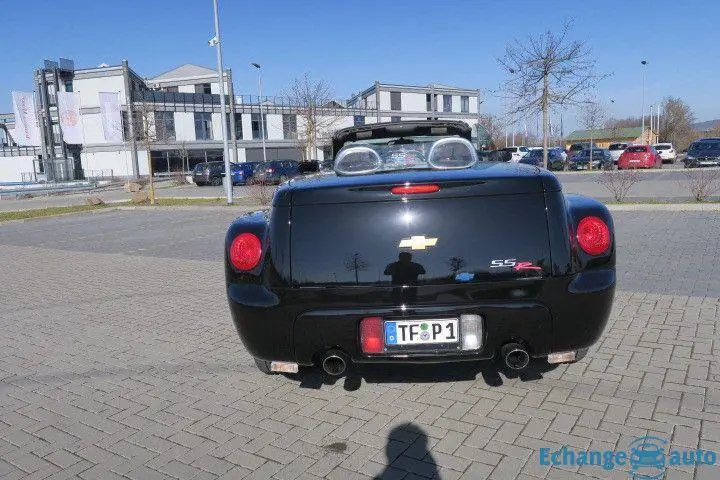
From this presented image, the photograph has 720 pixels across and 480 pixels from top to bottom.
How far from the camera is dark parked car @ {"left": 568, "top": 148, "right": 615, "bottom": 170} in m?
33.8

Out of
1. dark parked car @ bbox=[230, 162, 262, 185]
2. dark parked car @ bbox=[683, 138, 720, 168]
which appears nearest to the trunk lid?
dark parked car @ bbox=[683, 138, 720, 168]

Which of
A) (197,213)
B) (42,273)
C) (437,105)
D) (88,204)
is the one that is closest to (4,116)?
(437,105)

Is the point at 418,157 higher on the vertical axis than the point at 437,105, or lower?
lower

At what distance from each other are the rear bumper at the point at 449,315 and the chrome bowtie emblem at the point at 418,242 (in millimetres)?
231

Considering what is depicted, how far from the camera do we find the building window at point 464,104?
74.1 meters

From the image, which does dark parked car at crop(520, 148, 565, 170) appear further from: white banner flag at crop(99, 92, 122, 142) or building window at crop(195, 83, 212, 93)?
building window at crop(195, 83, 212, 93)

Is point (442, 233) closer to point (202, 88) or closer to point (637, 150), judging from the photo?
point (637, 150)

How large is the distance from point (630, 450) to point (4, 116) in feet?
285

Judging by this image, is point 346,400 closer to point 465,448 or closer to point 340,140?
point 465,448

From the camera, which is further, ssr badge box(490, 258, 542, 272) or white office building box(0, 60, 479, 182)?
white office building box(0, 60, 479, 182)

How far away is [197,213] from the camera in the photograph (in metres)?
17.8

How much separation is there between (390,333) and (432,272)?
16.2 inches

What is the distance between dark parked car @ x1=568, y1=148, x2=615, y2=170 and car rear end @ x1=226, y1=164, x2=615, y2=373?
110 ft

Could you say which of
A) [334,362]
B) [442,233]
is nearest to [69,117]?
[334,362]
